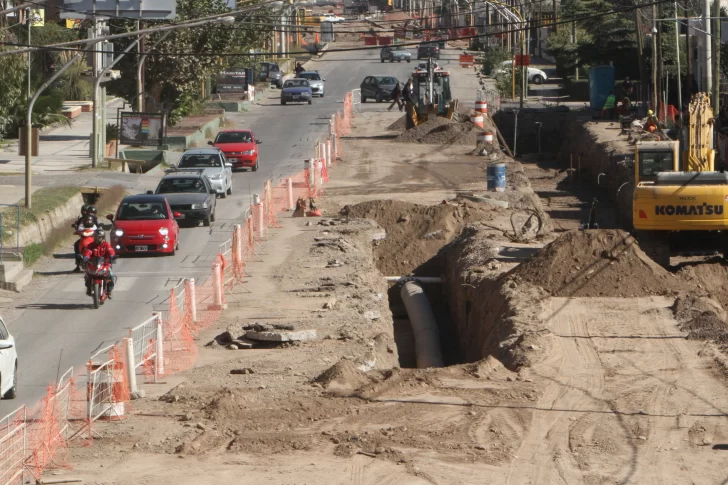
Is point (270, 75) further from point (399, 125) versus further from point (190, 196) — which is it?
point (190, 196)

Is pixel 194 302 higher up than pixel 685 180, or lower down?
lower down

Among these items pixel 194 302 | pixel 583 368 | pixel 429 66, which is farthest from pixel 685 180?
pixel 429 66

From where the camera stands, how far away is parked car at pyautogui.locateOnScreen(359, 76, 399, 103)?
7512cm

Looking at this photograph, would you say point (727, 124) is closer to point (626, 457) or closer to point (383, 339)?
point (383, 339)

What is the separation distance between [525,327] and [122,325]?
7.57 metres

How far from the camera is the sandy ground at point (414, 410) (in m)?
13.9

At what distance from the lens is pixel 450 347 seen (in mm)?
30422

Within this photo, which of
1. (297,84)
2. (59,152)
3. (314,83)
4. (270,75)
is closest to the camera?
(59,152)

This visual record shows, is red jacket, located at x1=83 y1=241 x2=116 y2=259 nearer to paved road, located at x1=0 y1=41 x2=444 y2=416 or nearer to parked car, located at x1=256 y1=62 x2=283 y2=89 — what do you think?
paved road, located at x1=0 y1=41 x2=444 y2=416

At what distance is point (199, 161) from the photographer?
1601 inches

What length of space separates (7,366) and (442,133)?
136ft

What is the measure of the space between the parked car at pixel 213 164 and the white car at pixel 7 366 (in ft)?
75.0

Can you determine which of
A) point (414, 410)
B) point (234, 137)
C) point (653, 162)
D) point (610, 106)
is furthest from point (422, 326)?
point (610, 106)

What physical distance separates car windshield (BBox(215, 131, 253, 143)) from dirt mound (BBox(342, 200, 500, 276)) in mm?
10776
